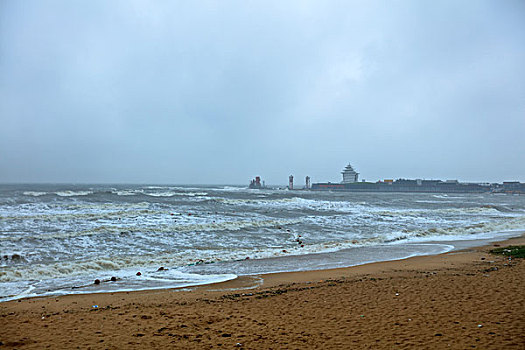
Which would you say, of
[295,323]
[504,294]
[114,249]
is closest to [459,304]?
[504,294]

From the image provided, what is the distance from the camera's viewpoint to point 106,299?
616 centimetres

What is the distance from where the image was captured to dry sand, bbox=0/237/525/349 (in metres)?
3.94

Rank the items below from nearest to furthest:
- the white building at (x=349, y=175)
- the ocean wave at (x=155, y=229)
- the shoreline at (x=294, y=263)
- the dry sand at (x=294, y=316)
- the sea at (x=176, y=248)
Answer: the dry sand at (x=294, y=316)
the shoreline at (x=294, y=263)
the sea at (x=176, y=248)
the ocean wave at (x=155, y=229)
the white building at (x=349, y=175)

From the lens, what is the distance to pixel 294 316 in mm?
4871

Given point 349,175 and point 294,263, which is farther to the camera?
point 349,175

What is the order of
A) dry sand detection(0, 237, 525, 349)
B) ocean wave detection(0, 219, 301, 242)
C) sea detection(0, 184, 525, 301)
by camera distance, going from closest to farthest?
dry sand detection(0, 237, 525, 349) → sea detection(0, 184, 525, 301) → ocean wave detection(0, 219, 301, 242)

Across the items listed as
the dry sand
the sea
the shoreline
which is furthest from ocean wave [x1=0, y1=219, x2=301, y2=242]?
the dry sand

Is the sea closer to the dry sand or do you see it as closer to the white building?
the dry sand

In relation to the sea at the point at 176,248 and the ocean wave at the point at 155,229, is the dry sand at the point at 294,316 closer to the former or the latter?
the sea at the point at 176,248

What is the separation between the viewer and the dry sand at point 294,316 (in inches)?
155

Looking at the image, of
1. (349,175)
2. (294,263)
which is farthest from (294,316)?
(349,175)

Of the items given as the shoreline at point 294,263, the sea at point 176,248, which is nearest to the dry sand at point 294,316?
the shoreline at point 294,263

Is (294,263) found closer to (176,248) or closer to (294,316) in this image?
(176,248)

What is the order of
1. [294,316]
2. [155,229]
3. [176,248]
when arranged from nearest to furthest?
1. [294,316]
2. [176,248]
3. [155,229]
